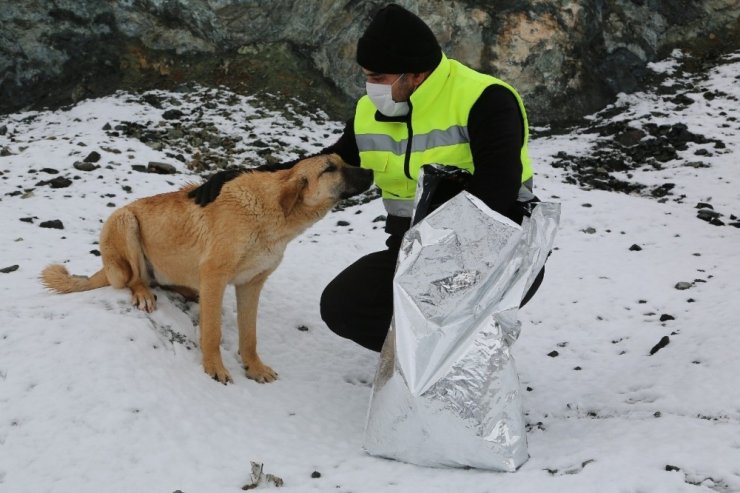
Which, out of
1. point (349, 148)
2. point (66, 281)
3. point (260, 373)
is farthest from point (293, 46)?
point (260, 373)

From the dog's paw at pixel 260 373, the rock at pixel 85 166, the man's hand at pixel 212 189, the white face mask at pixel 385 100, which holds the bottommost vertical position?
the rock at pixel 85 166

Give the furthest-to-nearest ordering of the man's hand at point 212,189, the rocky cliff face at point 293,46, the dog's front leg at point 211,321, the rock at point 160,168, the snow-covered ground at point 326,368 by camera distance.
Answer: the rocky cliff face at point 293,46 < the rock at point 160,168 < the man's hand at point 212,189 < the dog's front leg at point 211,321 < the snow-covered ground at point 326,368

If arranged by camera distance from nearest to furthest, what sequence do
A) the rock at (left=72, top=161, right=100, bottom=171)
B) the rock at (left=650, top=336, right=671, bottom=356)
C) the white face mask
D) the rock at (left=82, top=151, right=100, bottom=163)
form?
the white face mask
the rock at (left=650, top=336, right=671, bottom=356)
the rock at (left=72, top=161, right=100, bottom=171)
the rock at (left=82, top=151, right=100, bottom=163)

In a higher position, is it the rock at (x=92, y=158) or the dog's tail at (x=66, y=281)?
the dog's tail at (x=66, y=281)

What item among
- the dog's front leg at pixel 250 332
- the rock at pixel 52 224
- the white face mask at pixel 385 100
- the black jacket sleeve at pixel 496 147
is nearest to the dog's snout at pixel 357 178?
the white face mask at pixel 385 100

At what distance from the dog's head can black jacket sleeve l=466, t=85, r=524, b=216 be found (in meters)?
0.86

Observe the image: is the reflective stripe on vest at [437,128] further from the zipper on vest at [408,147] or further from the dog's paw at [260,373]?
the dog's paw at [260,373]

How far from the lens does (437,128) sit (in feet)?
12.3

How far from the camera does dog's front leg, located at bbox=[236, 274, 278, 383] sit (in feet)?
14.1

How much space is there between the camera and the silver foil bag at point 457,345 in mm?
2951

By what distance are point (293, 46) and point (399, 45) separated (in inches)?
351

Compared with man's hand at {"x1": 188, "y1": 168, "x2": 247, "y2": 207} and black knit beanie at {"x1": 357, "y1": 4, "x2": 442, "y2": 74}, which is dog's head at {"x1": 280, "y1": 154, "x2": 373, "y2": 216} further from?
black knit beanie at {"x1": 357, "y1": 4, "x2": 442, "y2": 74}

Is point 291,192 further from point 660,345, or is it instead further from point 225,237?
point 660,345

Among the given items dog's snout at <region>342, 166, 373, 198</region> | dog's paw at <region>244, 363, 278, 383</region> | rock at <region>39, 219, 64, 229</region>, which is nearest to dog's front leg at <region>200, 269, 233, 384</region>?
dog's paw at <region>244, 363, 278, 383</region>
